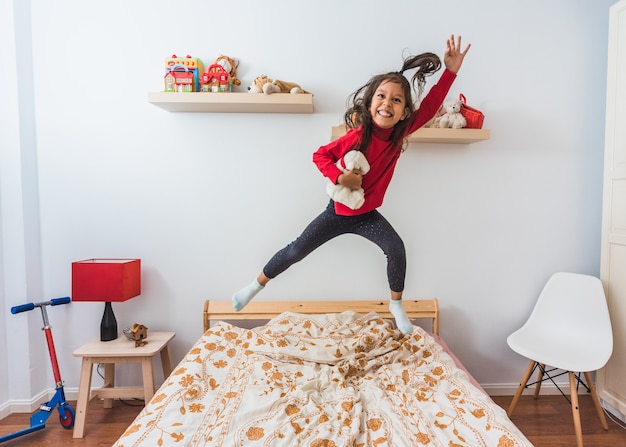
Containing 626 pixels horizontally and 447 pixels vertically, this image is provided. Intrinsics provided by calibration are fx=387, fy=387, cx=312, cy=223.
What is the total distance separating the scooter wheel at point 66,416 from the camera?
7.26 feet

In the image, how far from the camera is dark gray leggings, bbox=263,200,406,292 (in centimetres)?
189

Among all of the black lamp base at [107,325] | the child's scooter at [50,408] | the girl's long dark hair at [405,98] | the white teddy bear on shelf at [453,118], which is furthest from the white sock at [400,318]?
the child's scooter at [50,408]

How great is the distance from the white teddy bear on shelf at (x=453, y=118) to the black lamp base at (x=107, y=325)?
7.55ft

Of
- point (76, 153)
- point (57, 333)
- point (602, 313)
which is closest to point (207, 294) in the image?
point (57, 333)

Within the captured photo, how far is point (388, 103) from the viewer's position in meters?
1.73

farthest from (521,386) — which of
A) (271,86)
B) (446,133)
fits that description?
(271,86)

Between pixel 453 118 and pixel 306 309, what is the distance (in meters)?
1.50

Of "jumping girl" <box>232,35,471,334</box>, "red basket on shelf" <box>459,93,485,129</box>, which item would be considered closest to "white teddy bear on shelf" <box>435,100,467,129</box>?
"red basket on shelf" <box>459,93,485,129</box>

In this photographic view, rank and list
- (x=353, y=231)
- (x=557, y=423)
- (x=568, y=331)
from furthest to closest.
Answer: (x=568, y=331)
(x=557, y=423)
(x=353, y=231)

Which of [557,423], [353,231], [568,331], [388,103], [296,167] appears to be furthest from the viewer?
[296,167]

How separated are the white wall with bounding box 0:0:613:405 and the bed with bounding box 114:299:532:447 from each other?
0.28 metres

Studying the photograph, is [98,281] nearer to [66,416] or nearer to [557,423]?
[66,416]

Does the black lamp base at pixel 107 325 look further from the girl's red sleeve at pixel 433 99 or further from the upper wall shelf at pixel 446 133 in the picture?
the girl's red sleeve at pixel 433 99

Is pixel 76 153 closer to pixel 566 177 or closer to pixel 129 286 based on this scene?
pixel 129 286
